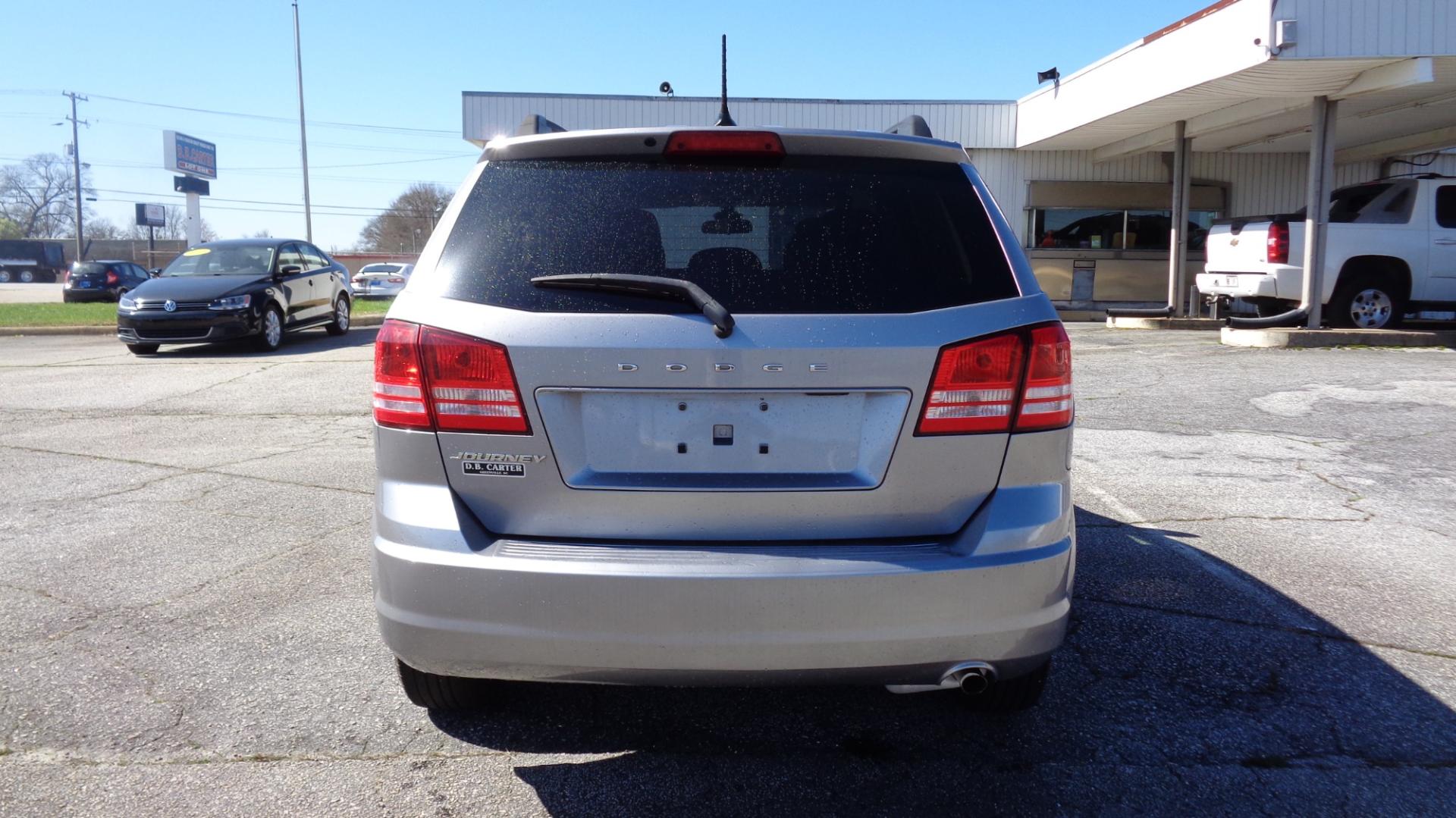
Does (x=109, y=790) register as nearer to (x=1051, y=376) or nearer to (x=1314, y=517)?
(x=1051, y=376)

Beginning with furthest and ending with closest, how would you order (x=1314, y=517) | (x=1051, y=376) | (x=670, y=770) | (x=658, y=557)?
(x=1314, y=517) → (x=670, y=770) → (x=1051, y=376) → (x=658, y=557)

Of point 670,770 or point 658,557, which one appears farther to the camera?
point 670,770

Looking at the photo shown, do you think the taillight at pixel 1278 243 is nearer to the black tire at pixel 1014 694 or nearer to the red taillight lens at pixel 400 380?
the black tire at pixel 1014 694

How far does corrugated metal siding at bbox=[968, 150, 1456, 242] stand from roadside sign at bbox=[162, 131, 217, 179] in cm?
5720

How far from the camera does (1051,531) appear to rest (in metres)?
2.59

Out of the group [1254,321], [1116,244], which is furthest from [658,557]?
[1116,244]

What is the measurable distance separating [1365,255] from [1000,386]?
45.7ft

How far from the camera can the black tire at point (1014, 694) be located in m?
3.04

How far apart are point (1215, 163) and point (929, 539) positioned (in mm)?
22818

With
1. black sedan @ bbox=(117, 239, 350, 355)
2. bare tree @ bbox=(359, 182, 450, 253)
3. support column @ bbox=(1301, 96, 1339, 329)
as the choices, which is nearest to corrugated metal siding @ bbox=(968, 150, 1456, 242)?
support column @ bbox=(1301, 96, 1339, 329)

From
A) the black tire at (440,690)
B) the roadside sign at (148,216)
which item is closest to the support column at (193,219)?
the roadside sign at (148,216)

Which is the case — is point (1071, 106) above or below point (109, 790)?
above

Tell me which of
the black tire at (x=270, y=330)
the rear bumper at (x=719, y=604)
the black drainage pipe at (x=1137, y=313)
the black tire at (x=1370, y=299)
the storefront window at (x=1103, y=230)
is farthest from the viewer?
the storefront window at (x=1103, y=230)

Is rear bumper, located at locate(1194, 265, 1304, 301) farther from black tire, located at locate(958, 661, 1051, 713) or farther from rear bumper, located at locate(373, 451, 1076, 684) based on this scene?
rear bumper, located at locate(373, 451, 1076, 684)
